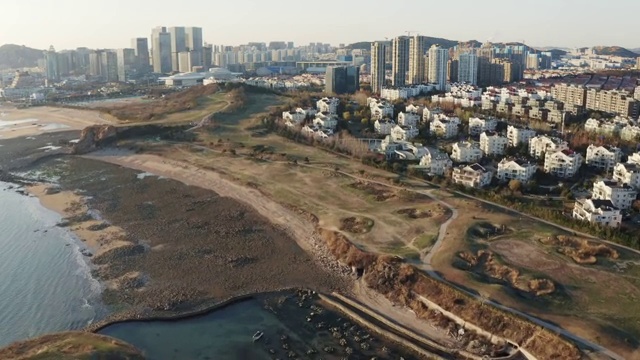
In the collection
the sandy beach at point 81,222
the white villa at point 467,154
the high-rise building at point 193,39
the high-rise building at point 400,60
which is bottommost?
the sandy beach at point 81,222

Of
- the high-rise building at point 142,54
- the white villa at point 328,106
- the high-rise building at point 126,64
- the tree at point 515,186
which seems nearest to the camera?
the tree at point 515,186

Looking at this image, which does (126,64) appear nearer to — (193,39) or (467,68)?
(193,39)

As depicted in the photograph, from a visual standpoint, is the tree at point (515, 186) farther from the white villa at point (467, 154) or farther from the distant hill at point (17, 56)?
the distant hill at point (17, 56)

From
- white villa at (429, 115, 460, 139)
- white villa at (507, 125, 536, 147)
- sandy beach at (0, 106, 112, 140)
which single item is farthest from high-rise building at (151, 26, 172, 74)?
white villa at (507, 125, 536, 147)

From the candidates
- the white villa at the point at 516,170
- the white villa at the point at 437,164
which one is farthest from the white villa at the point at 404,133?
the white villa at the point at 516,170

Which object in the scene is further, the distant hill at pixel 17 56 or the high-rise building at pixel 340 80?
the distant hill at pixel 17 56

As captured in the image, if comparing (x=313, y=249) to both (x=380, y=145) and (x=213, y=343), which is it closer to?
(x=213, y=343)

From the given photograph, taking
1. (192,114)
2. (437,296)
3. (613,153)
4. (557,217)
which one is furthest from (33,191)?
(613,153)

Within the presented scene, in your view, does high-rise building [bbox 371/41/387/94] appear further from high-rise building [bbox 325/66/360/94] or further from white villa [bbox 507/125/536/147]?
white villa [bbox 507/125/536/147]

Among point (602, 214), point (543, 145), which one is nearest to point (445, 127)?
point (543, 145)
